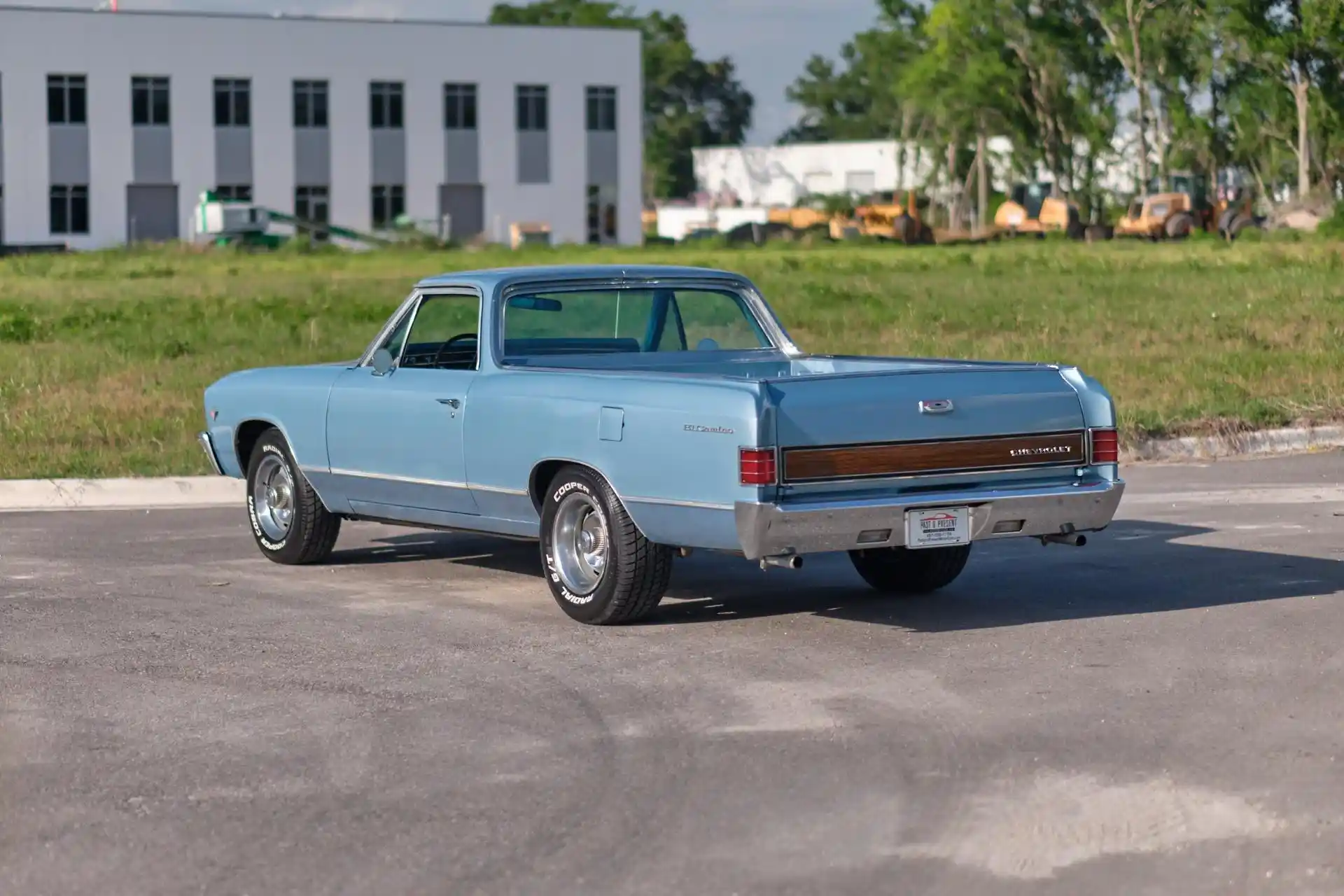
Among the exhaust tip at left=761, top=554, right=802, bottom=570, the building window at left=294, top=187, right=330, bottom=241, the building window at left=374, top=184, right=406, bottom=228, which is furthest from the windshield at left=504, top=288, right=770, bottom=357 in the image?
the building window at left=374, top=184, right=406, bottom=228

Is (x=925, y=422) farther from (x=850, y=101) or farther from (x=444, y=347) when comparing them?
(x=850, y=101)

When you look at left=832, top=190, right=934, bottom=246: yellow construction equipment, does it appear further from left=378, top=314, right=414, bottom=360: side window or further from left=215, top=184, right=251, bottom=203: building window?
left=378, top=314, right=414, bottom=360: side window

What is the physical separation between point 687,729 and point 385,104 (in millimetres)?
76639

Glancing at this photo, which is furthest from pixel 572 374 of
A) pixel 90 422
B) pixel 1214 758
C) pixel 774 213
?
pixel 774 213

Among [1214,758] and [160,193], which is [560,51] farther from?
[1214,758]

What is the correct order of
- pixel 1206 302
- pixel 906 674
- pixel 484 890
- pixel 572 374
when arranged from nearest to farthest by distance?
pixel 484 890, pixel 906 674, pixel 572 374, pixel 1206 302

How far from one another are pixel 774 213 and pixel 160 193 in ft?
134

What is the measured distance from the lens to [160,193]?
7812 cm

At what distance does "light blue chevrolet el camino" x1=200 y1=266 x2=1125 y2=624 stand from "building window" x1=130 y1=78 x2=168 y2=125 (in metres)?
68.6

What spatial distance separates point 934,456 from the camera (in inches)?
351

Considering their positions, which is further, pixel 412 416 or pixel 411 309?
pixel 411 309

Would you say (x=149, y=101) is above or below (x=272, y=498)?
above

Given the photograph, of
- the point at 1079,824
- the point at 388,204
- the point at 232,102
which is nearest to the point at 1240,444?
the point at 1079,824

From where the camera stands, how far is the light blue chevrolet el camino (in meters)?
8.66
